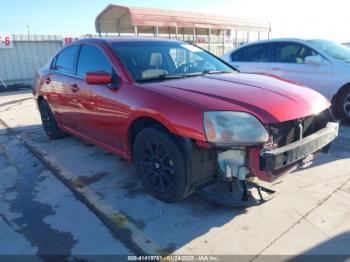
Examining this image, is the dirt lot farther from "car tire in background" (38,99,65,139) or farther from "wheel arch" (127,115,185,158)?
"car tire in background" (38,99,65,139)

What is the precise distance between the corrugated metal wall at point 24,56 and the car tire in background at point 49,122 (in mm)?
9804

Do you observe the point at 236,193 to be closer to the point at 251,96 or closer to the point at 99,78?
the point at 251,96

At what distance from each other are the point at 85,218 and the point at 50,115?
2.91 meters

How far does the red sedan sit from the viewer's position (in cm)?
254

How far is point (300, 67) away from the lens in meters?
6.15

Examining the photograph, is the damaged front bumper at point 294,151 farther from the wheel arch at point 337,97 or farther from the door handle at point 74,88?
the wheel arch at point 337,97

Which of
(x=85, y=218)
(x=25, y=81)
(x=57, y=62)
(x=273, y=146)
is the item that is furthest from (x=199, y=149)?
(x=25, y=81)

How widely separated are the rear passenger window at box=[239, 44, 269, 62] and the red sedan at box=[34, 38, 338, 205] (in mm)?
2990

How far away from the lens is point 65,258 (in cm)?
243

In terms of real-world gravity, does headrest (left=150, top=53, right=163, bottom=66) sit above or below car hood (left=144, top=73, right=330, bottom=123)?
above

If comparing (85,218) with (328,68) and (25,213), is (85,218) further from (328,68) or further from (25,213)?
(328,68)

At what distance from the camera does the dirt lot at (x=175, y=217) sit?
2504 mm

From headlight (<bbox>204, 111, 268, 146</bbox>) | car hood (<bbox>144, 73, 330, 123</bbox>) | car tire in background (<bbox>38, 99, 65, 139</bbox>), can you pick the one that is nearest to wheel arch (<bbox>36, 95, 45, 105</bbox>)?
car tire in background (<bbox>38, 99, 65, 139</bbox>)

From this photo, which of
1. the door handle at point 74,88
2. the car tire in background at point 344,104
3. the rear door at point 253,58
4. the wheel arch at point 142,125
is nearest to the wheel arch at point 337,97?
the car tire in background at point 344,104
